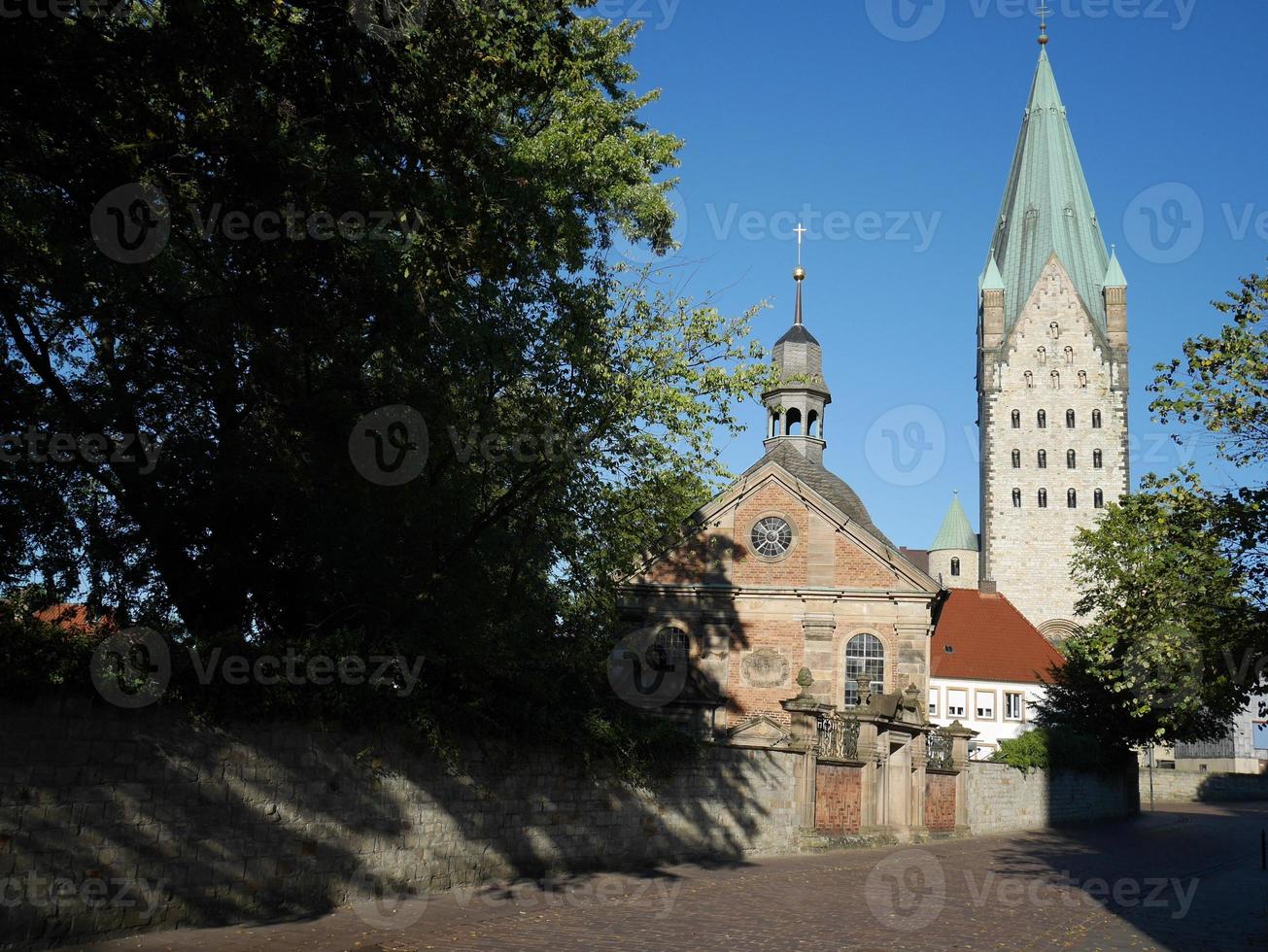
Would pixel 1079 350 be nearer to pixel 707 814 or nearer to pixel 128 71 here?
pixel 707 814

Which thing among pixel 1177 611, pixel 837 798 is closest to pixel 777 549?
pixel 837 798

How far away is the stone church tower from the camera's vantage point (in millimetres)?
74000

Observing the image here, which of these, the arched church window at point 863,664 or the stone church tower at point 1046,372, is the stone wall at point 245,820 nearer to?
the arched church window at point 863,664

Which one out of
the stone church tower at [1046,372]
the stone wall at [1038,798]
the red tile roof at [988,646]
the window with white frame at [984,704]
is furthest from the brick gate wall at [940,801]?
the stone church tower at [1046,372]

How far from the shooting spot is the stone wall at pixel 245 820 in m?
9.70

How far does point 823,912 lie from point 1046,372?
7096cm

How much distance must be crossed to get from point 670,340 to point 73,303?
340 inches

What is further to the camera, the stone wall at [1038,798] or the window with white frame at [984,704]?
the window with white frame at [984,704]

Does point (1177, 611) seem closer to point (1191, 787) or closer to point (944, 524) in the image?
point (1191, 787)

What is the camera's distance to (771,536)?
119ft

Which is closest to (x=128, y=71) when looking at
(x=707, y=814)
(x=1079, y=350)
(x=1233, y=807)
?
(x=707, y=814)

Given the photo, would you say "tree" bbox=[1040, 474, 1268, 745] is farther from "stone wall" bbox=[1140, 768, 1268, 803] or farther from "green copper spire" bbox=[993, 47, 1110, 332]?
"green copper spire" bbox=[993, 47, 1110, 332]

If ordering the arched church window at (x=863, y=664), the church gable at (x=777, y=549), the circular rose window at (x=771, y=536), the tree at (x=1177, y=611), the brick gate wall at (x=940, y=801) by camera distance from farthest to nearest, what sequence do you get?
the circular rose window at (x=771, y=536) < the church gable at (x=777, y=549) < the arched church window at (x=863, y=664) < the brick gate wall at (x=940, y=801) < the tree at (x=1177, y=611)

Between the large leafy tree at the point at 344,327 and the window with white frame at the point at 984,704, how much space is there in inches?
1289
